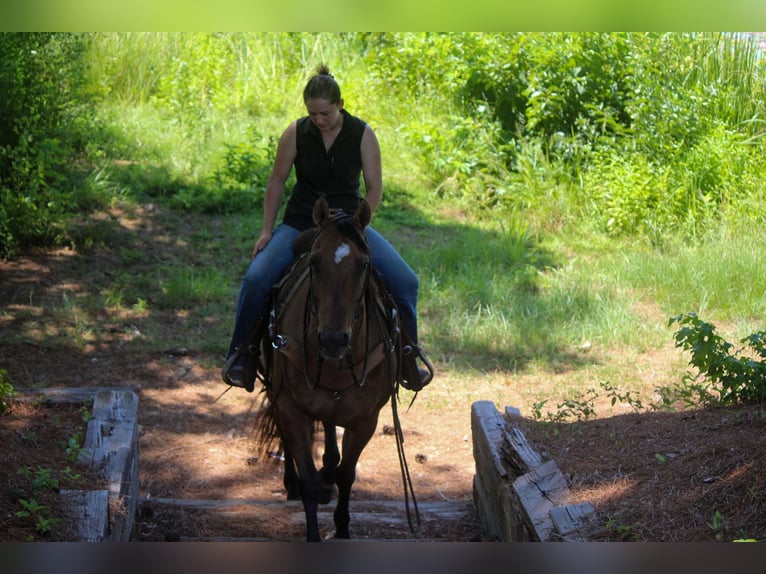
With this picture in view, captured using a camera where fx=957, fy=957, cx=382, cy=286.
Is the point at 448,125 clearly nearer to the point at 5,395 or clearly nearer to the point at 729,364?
the point at 729,364

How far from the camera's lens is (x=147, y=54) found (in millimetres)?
14586

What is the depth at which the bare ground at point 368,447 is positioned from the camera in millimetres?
4305

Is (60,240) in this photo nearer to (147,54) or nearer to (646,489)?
(147,54)

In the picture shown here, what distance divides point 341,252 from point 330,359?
534mm

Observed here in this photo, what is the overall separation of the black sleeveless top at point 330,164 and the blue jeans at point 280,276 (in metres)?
0.23

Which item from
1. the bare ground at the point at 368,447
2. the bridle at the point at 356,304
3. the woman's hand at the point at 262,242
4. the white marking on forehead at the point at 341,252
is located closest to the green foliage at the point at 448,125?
the bare ground at the point at 368,447

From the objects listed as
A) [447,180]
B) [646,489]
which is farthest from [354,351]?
[447,180]

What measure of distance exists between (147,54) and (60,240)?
5012 mm

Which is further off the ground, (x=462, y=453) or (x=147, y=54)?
(x=147, y=54)

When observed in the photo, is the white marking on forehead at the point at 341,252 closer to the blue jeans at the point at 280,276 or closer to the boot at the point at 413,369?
the blue jeans at the point at 280,276

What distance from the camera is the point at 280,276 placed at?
17.4ft

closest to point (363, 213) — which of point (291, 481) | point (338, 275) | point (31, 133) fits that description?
point (338, 275)

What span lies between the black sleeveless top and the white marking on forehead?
2.87 feet

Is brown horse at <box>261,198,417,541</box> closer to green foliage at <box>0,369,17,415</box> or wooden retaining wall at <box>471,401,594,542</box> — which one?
wooden retaining wall at <box>471,401,594,542</box>
